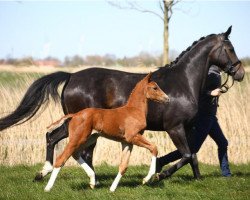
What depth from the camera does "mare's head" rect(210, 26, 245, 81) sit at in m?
8.57

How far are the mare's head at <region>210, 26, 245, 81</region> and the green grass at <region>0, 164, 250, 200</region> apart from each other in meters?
1.85

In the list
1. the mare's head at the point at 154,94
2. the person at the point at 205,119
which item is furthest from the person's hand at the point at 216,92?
the mare's head at the point at 154,94

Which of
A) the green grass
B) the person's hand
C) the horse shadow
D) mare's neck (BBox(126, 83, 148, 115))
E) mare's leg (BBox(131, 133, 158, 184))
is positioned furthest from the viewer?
the person's hand

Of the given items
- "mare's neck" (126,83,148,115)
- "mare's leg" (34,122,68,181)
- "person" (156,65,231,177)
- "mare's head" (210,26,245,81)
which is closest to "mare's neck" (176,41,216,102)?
"mare's head" (210,26,245,81)

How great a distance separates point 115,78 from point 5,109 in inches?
156

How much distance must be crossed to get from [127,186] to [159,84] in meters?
1.80

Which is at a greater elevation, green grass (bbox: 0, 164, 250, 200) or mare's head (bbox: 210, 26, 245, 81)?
mare's head (bbox: 210, 26, 245, 81)

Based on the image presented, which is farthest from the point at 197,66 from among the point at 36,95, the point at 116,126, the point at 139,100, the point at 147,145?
the point at 36,95

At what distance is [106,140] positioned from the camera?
10.9 meters

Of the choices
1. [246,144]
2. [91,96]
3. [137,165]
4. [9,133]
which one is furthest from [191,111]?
[9,133]

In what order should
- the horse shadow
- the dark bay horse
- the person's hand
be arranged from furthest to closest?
1. the person's hand
2. the dark bay horse
3. the horse shadow

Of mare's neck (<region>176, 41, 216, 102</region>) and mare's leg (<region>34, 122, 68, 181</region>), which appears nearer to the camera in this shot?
mare's leg (<region>34, 122, 68, 181</region>)

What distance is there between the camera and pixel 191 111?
27.0 ft

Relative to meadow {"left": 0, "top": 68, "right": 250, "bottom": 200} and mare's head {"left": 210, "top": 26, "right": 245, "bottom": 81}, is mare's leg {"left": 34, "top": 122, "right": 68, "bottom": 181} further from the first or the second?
mare's head {"left": 210, "top": 26, "right": 245, "bottom": 81}
